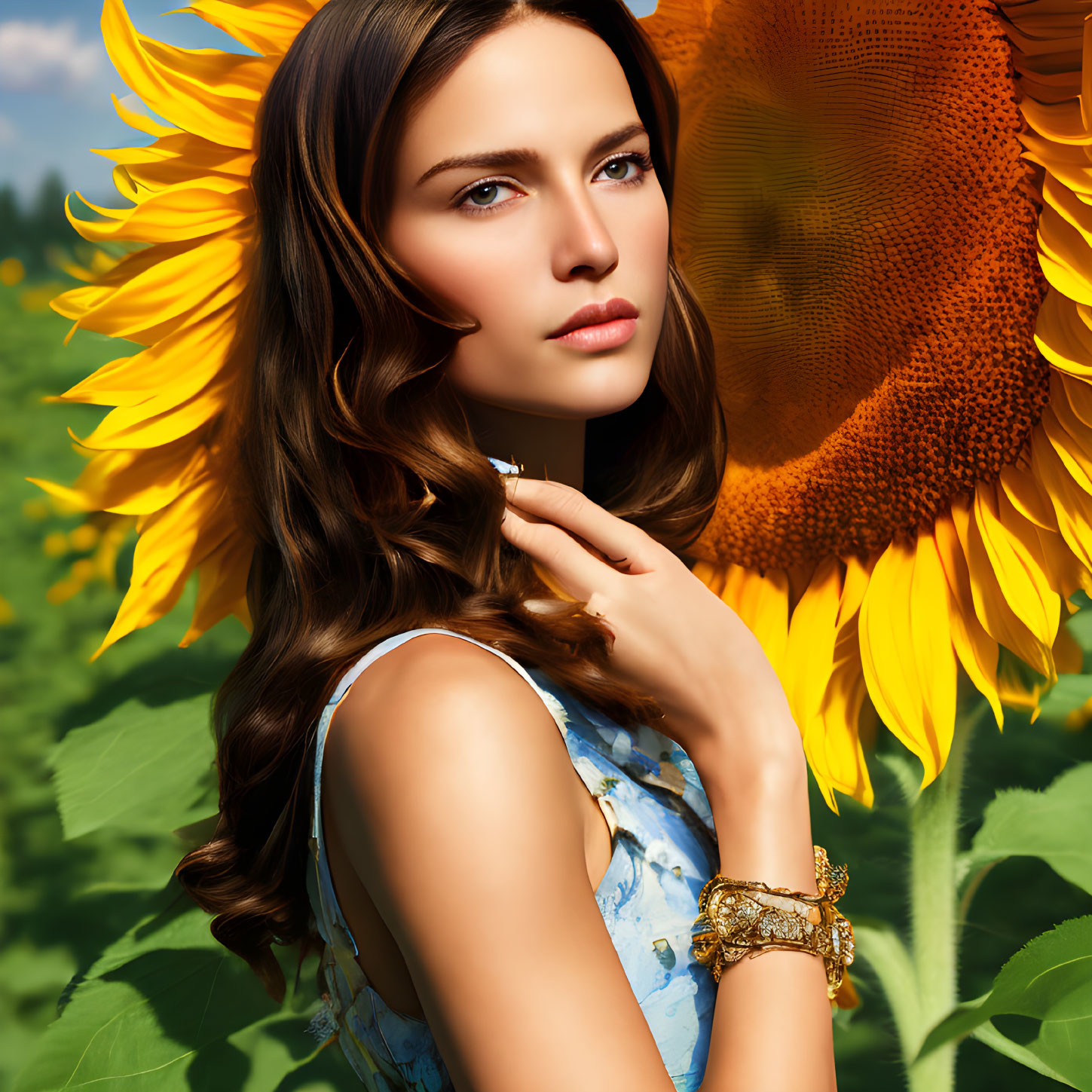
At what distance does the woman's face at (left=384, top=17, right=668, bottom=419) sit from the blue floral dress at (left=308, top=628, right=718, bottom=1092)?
0.33m

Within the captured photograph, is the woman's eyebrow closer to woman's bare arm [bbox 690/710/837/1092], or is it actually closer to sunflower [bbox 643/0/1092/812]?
sunflower [bbox 643/0/1092/812]

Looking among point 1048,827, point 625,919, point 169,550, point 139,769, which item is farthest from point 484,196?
point 1048,827

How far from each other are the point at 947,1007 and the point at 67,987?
126 cm

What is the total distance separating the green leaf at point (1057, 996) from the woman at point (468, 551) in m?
0.43

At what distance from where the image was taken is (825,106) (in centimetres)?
151

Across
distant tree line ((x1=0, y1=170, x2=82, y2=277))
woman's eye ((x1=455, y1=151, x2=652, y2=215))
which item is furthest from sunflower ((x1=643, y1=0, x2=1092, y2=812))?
distant tree line ((x1=0, y1=170, x2=82, y2=277))

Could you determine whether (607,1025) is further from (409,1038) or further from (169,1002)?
(169,1002)

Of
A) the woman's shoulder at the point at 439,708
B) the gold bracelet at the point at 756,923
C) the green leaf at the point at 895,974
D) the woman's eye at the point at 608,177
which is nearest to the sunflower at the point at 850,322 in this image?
the green leaf at the point at 895,974

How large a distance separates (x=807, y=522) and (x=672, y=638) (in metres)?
0.51

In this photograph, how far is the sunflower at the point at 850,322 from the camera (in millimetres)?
1349

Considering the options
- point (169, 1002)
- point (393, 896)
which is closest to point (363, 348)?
point (393, 896)

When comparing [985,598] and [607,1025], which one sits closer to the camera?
[607,1025]

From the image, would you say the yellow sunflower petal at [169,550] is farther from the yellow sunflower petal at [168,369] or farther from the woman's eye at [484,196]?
the woman's eye at [484,196]

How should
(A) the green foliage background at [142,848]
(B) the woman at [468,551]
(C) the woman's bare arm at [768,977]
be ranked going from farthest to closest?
(A) the green foliage background at [142,848], (B) the woman at [468,551], (C) the woman's bare arm at [768,977]
